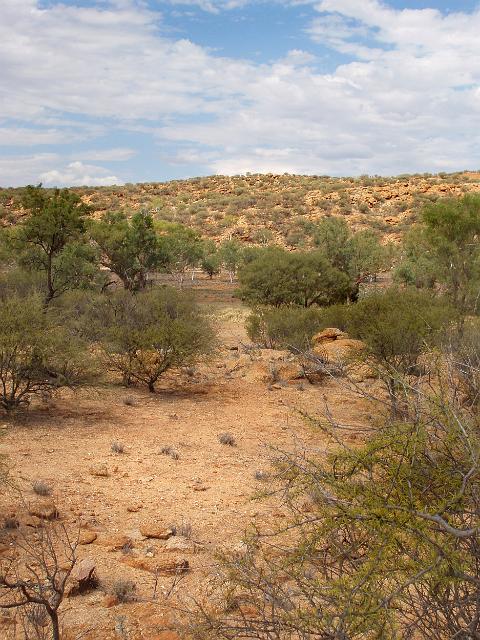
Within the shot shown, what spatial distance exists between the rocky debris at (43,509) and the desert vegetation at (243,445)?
3 cm

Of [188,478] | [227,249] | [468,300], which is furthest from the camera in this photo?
[227,249]

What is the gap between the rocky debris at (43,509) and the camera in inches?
278

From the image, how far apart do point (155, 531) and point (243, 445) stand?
3.80m

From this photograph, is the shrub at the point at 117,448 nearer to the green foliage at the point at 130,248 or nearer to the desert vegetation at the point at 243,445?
the desert vegetation at the point at 243,445

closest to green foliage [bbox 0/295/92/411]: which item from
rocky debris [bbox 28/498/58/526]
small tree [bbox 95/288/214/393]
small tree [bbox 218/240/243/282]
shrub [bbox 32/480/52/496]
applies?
small tree [bbox 95/288/214/393]

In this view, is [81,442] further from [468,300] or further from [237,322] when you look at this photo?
[237,322]

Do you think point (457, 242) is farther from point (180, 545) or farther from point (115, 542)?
point (115, 542)

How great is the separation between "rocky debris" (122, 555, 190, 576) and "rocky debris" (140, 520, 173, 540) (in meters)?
0.46

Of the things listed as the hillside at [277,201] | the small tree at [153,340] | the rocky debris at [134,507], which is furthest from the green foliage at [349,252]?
the rocky debris at [134,507]

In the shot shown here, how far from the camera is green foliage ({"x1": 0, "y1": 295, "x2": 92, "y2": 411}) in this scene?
11453 millimetres

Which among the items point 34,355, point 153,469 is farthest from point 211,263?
point 153,469

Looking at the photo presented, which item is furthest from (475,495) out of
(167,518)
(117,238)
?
(117,238)

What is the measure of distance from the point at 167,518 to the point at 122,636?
2.48 meters

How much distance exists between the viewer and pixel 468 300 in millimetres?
15938
